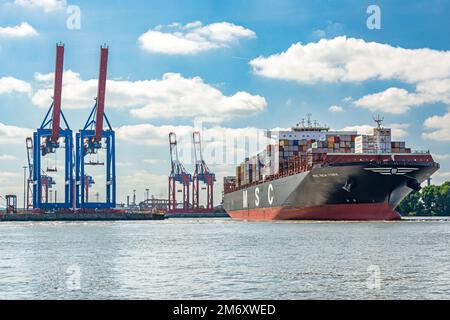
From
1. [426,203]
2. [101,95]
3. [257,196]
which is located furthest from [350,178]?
[426,203]

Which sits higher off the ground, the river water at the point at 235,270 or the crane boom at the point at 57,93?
the crane boom at the point at 57,93

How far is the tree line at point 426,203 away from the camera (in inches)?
6309

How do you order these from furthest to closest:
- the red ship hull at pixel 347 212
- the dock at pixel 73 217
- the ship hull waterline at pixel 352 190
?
1. the dock at pixel 73 217
2. the red ship hull at pixel 347 212
3. the ship hull waterline at pixel 352 190

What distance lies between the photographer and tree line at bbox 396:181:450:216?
16025 cm

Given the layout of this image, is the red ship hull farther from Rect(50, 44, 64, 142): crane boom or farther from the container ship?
Rect(50, 44, 64, 142): crane boom

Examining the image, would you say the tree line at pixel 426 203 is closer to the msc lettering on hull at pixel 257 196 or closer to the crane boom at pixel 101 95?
the msc lettering on hull at pixel 257 196

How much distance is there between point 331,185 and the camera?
222 feet

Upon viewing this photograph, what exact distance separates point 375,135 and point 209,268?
146 feet

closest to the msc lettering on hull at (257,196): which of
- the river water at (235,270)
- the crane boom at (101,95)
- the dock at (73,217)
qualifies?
the crane boom at (101,95)

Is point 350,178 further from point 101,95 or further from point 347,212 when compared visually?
point 101,95

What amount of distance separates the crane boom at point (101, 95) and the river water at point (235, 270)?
66.0 meters

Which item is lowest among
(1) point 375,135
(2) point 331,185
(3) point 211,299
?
(3) point 211,299
